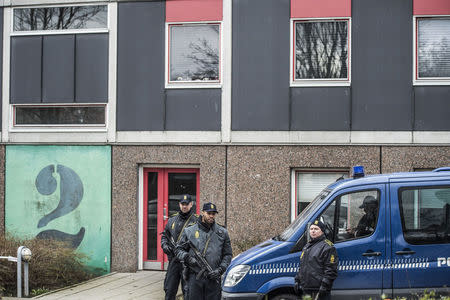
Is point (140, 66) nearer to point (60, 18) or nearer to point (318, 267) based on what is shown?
point (60, 18)

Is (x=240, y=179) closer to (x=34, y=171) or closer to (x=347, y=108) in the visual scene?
(x=347, y=108)

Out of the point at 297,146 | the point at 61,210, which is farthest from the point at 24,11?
the point at 297,146

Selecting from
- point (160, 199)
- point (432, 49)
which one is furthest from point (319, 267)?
point (432, 49)

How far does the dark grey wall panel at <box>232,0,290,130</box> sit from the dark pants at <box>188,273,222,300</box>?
227 inches

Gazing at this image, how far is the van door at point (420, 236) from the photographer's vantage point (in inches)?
292

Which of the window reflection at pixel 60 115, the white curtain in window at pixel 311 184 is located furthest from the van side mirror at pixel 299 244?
the window reflection at pixel 60 115

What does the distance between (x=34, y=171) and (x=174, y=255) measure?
6159mm

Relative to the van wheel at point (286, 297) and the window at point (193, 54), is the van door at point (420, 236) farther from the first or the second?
the window at point (193, 54)

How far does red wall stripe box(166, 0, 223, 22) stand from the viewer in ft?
43.1

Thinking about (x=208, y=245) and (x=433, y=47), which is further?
(x=433, y=47)

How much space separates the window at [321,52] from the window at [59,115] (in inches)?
179

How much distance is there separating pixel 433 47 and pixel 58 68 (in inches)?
328

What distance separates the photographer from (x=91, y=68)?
13.7 metres

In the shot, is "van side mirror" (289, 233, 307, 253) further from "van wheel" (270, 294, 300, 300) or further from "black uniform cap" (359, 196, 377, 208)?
"black uniform cap" (359, 196, 377, 208)
